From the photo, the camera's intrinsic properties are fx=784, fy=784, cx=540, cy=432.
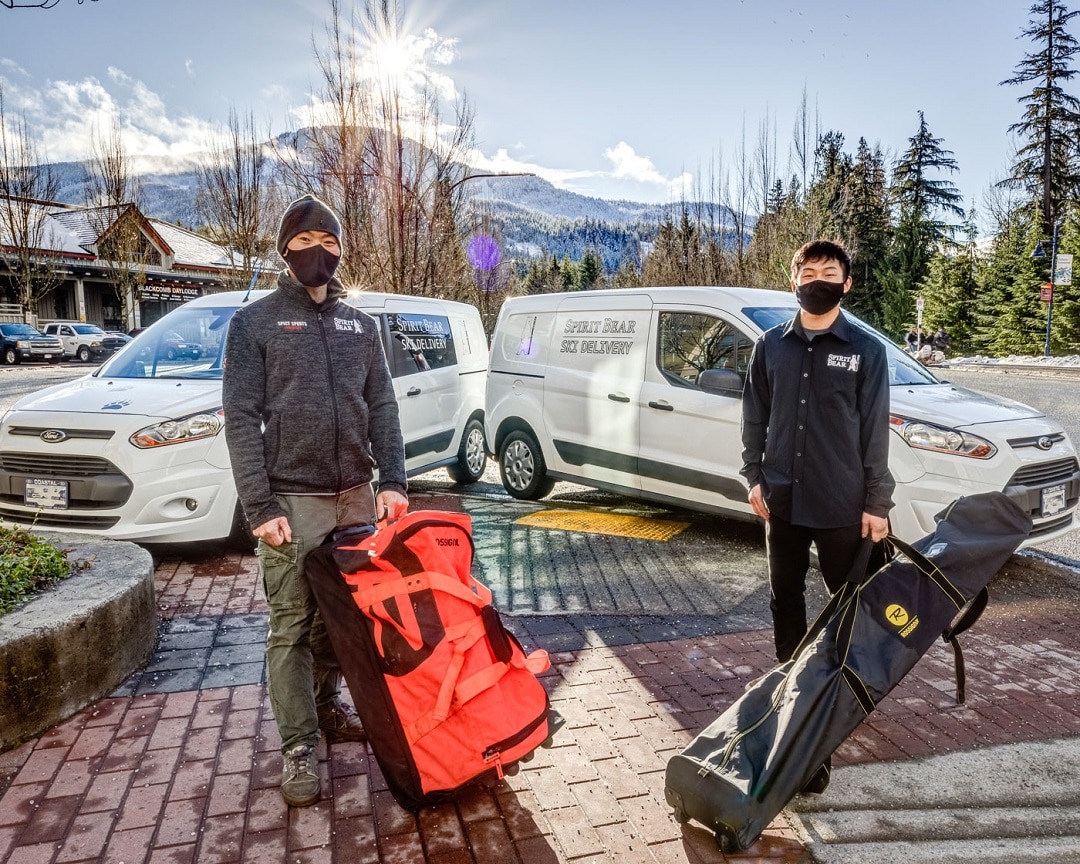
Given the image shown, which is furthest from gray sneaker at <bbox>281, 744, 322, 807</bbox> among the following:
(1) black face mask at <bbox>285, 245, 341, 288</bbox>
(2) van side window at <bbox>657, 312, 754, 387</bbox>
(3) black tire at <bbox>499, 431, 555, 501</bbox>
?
(3) black tire at <bbox>499, 431, 555, 501</bbox>

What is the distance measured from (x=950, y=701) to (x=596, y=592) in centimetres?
214

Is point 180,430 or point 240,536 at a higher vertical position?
point 180,430

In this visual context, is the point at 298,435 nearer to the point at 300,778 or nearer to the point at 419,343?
the point at 300,778

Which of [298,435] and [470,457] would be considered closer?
[298,435]

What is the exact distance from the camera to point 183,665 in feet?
13.0

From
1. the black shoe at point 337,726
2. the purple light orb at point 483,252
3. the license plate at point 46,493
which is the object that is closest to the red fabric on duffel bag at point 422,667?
the black shoe at point 337,726

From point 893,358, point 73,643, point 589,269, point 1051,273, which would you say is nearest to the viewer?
point 73,643

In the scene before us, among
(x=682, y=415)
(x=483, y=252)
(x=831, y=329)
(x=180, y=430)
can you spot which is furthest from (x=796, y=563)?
(x=483, y=252)

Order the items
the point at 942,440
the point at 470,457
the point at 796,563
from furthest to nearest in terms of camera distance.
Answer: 1. the point at 470,457
2. the point at 942,440
3. the point at 796,563

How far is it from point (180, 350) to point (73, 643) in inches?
136

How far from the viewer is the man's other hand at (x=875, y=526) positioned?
120 inches

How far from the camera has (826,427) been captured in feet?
10.0

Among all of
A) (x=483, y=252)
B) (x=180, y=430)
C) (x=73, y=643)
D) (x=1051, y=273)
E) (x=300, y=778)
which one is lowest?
(x=300, y=778)

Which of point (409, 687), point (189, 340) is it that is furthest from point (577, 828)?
point (189, 340)
